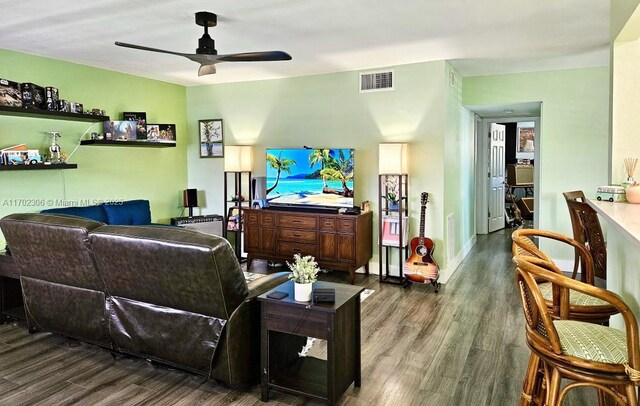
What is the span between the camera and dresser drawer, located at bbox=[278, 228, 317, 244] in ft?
17.3

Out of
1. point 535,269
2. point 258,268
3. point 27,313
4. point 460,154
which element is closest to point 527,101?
point 460,154

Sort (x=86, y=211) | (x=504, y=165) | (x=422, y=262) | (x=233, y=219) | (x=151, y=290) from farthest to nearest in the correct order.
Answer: (x=504, y=165), (x=233, y=219), (x=86, y=211), (x=422, y=262), (x=151, y=290)

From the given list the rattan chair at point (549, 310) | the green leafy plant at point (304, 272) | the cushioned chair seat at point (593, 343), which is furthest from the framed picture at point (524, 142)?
the cushioned chair seat at point (593, 343)

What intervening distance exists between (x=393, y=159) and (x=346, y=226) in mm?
896

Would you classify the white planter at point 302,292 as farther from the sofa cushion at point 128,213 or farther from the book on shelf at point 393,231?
the sofa cushion at point 128,213

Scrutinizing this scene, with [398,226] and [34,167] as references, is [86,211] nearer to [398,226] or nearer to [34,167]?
[34,167]

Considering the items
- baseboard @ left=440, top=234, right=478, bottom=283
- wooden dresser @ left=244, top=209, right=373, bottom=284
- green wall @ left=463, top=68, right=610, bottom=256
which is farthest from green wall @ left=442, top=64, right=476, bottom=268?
wooden dresser @ left=244, top=209, right=373, bottom=284

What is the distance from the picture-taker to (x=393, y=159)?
4.94 metres

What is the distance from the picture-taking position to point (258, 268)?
586 centimetres

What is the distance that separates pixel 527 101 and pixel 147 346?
16.6 ft

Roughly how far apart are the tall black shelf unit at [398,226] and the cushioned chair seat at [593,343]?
10.6 feet

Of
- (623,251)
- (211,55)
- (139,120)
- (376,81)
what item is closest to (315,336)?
(623,251)

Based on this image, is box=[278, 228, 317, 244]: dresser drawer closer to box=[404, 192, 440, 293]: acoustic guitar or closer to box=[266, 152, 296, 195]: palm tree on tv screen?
box=[266, 152, 296, 195]: palm tree on tv screen

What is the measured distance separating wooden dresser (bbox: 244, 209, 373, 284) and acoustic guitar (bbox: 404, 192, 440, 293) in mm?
570
